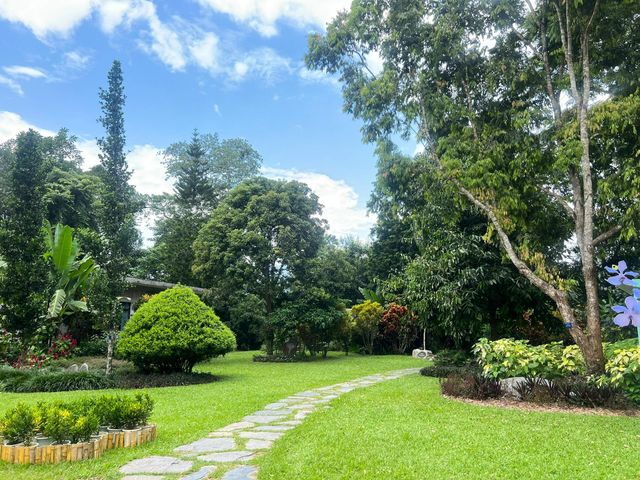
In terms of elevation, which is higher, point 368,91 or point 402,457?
point 368,91

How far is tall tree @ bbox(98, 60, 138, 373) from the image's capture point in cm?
1152

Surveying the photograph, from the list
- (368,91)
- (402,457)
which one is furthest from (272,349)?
(402,457)

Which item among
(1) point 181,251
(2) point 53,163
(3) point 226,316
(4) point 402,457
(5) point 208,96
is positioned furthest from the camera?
(2) point 53,163

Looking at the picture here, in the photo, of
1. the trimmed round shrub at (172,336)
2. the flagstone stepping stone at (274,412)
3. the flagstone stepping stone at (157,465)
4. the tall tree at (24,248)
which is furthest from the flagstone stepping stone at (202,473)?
the tall tree at (24,248)

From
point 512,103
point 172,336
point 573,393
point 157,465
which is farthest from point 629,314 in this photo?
point 172,336

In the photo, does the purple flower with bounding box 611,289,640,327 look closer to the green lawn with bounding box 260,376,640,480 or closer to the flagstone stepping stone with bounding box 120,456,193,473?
the green lawn with bounding box 260,376,640,480

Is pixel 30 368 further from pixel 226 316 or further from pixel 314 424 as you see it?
pixel 226 316

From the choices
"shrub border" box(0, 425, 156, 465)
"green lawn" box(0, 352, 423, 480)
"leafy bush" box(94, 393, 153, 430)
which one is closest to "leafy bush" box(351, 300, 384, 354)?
"green lawn" box(0, 352, 423, 480)

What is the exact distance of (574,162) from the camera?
28.6 ft

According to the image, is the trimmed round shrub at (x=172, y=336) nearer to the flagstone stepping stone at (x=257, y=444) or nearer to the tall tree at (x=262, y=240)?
the tall tree at (x=262, y=240)

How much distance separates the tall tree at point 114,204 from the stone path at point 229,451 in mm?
6007

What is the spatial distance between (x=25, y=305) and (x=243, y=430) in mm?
8124

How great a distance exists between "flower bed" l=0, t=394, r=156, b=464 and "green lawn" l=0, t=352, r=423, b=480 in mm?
111

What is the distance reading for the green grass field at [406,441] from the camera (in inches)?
157
